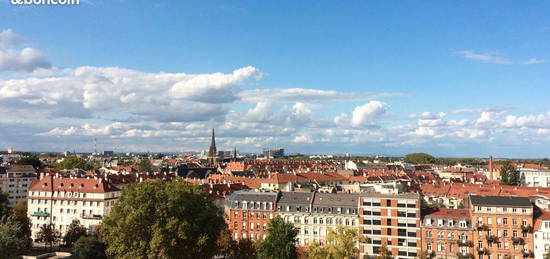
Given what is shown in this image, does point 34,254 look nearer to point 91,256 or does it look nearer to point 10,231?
point 91,256

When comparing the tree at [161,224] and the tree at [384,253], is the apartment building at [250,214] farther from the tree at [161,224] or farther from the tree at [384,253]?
the tree at [161,224]

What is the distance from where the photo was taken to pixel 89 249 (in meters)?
82.2

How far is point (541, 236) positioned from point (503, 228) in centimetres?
606

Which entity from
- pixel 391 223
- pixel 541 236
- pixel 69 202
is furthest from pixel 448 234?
pixel 69 202

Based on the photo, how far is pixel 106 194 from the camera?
11294 cm

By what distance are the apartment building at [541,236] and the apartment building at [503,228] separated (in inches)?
31.6

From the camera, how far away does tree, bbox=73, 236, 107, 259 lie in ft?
270

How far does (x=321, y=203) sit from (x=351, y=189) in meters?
50.7

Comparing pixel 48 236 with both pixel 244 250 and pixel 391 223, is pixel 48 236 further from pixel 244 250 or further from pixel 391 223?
pixel 391 223

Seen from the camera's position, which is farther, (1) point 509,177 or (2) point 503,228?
(1) point 509,177

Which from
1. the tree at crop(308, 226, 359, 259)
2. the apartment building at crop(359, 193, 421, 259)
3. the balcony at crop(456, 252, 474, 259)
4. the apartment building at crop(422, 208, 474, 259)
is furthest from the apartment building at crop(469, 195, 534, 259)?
the tree at crop(308, 226, 359, 259)

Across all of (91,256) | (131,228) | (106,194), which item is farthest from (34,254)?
(131,228)

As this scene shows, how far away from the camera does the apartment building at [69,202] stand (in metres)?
112

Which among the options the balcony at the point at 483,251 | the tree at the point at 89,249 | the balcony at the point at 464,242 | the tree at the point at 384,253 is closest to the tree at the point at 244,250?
the tree at the point at 384,253
